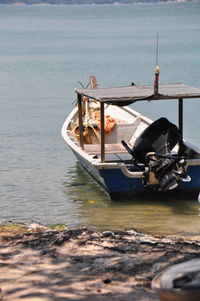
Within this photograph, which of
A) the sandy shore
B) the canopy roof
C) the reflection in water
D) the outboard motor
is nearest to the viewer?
the sandy shore

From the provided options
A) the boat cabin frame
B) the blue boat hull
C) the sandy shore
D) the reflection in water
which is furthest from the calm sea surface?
the sandy shore

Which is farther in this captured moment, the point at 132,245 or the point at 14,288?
the point at 132,245

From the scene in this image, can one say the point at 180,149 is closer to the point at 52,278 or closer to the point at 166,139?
the point at 166,139

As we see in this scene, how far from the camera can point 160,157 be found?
1247 cm

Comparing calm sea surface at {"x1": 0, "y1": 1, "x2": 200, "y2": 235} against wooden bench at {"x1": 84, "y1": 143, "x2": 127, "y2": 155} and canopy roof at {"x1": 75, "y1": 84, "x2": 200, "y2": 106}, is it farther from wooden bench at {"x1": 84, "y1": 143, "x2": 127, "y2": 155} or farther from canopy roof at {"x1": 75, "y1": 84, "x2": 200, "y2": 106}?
canopy roof at {"x1": 75, "y1": 84, "x2": 200, "y2": 106}

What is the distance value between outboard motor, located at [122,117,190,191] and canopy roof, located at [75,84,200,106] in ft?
2.03

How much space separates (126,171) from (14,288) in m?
5.83

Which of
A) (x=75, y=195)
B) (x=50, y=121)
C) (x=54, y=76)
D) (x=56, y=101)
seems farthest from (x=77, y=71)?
(x=75, y=195)

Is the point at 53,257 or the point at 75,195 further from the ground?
the point at 53,257

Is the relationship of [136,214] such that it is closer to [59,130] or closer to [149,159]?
[149,159]

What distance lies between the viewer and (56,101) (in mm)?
29500

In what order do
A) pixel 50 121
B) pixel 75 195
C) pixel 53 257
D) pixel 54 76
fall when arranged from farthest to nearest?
pixel 54 76
pixel 50 121
pixel 75 195
pixel 53 257

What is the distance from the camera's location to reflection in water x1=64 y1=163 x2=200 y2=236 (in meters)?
11.6

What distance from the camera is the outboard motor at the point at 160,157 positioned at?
12227mm
